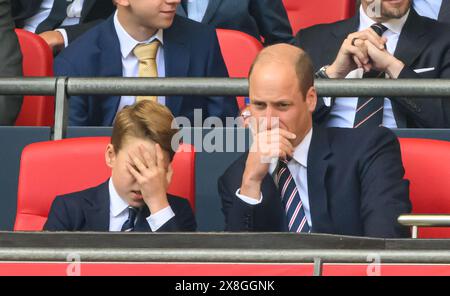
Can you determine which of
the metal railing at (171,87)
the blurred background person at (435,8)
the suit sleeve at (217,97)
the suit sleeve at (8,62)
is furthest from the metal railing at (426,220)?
the blurred background person at (435,8)

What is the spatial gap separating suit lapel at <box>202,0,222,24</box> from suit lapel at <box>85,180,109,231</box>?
2121 mm

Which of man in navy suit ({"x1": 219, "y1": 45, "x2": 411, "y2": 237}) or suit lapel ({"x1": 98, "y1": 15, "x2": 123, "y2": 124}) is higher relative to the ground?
suit lapel ({"x1": 98, "y1": 15, "x2": 123, "y2": 124})

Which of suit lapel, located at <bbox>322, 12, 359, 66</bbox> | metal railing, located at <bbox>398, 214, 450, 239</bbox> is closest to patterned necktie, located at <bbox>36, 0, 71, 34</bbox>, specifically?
suit lapel, located at <bbox>322, 12, 359, 66</bbox>

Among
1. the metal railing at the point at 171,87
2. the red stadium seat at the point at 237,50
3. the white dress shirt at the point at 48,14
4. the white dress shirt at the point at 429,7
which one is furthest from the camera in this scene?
the white dress shirt at the point at 48,14

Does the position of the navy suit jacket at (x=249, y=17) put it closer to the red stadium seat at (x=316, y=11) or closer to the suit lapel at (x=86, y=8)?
the red stadium seat at (x=316, y=11)

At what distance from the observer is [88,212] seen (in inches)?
157

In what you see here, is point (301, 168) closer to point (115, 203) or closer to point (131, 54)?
point (115, 203)

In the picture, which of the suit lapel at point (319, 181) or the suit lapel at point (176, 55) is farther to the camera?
the suit lapel at point (176, 55)

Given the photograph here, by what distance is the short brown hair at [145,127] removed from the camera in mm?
3924

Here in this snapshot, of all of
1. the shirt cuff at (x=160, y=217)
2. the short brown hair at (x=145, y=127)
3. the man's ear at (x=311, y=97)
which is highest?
the man's ear at (x=311, y=97)

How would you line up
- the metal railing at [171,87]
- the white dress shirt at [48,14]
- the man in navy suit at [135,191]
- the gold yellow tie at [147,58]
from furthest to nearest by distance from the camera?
the white dress shirt at [48,14] → the gold yellow tie at [147,58] → the metal railing at [171,87] → the man in navy suit at [135,191]

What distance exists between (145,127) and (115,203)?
10.1 inches

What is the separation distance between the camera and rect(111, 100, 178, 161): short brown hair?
3924 mm

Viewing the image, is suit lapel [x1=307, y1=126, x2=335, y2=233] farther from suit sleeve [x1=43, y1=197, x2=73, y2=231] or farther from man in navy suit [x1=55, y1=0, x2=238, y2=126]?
man in navy suit [x1=55, y1=0, x2=238, y2=126]
